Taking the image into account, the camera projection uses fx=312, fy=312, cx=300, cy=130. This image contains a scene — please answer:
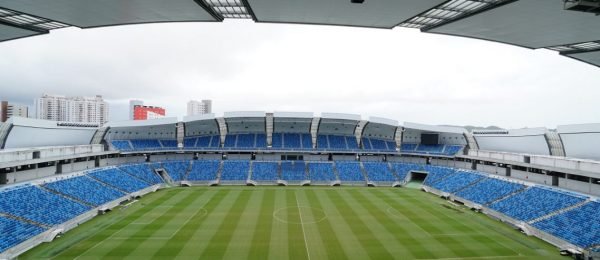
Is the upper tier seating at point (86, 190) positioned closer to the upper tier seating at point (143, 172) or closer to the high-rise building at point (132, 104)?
the upper tier seating at point (143, 172)

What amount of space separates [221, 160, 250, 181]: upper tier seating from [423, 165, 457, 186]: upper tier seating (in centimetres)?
2750

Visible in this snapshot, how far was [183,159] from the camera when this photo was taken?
51.9 m

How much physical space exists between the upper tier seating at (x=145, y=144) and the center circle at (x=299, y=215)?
2828 centimetres

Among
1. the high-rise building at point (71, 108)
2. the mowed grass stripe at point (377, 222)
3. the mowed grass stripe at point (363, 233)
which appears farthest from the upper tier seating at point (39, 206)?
the high-rise building at point (71, 108)

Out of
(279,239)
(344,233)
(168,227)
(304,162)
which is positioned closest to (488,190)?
(344,233)

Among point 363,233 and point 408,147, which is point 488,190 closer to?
point 363,233

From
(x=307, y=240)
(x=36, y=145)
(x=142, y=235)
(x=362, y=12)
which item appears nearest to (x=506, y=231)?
(x=307, y=240)

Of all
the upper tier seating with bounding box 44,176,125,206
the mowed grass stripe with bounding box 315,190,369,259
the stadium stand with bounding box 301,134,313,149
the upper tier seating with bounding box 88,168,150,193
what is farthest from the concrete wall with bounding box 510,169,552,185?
the upper tier seating with bounding box 88,168,150,193

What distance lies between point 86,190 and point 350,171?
3501 cm

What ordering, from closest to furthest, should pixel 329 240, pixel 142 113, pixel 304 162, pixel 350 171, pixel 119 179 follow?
pixel 329 240 → pixel 119 179 → pixel 350 171 → pixel 304 162 → pixel 142 113

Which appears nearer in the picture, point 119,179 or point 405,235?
point 405,235

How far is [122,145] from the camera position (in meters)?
47.8

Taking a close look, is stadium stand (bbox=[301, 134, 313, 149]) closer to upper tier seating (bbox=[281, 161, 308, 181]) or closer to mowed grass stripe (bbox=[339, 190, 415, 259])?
upper tier seating (bbox=[281, 161, 308, 181])

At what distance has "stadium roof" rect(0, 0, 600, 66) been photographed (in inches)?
381
